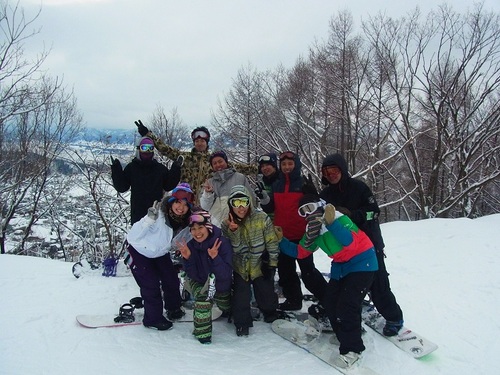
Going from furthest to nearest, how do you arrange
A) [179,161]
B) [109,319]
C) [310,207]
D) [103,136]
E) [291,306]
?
[103,136] < [179,161] < [291,306] < [109,319] < [310,207]

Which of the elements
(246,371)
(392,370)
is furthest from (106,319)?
(392,370)

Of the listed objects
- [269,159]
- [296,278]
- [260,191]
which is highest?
[269,159]

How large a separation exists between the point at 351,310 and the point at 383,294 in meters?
0.62

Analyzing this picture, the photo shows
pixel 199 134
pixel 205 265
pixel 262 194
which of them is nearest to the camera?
pixel 205 265

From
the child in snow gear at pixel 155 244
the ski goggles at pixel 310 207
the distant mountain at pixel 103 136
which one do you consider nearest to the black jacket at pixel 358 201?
the ski goggles at pixel 310 207

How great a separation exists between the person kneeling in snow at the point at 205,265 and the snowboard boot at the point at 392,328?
5.76ft

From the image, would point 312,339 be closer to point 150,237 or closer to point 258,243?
point 258,243

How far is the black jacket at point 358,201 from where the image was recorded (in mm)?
3174

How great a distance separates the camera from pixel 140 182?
397 centimetres

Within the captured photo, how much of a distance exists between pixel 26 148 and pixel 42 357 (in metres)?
13.4

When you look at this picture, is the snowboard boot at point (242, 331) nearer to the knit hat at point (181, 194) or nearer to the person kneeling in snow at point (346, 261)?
the person kneeling in snow at point (346, 261)

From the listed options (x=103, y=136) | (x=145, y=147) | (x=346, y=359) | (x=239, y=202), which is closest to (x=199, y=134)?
(x=145, y=147)

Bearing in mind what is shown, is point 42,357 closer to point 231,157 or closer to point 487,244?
point 487,244

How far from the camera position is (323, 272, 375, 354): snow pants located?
2.88 meters
